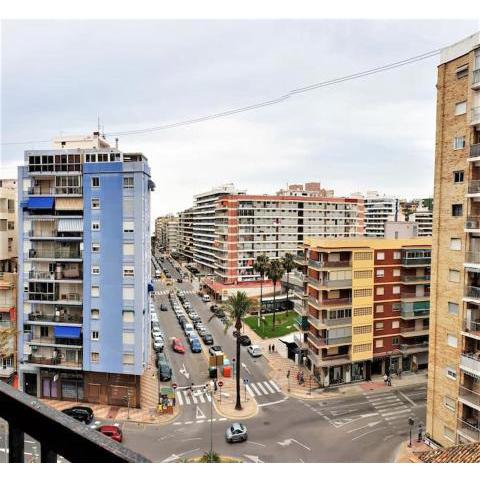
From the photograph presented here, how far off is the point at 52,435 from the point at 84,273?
96.9 ft

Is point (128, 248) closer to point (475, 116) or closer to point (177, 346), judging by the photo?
point (177, 346)

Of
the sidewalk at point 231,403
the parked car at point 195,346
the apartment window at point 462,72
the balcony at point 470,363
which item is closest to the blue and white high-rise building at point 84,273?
the sidewalk at point 231,403

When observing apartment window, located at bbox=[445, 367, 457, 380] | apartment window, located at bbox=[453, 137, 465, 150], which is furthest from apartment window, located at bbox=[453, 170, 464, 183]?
apartment window, located at bbox=[445, 367, 457, 380]

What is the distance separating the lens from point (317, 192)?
8412 cm

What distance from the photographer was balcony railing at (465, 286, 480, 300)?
20.2m

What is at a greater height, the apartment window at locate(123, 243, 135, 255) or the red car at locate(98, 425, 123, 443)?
the apartment window at locate(123, 243, 135, 255)

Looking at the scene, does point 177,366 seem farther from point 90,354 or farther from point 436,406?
point 436,406

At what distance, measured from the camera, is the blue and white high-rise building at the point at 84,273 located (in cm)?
2930

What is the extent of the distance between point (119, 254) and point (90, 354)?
721cm

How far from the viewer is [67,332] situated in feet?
98.5

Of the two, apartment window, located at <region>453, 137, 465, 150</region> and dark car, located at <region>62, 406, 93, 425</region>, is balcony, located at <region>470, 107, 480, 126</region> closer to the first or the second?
apartment window, located at <region>453, 137, 465, 150</region>

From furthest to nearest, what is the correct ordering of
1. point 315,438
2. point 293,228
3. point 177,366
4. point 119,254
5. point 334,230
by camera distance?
point 334,230 → point 293,228 → point 177,366 → point 119,254 → point 315,438

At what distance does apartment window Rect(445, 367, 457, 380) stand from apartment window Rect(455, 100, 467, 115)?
12597 mm
